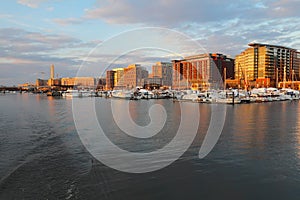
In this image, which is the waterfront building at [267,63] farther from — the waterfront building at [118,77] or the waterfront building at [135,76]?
the waterfront building at [118,77]

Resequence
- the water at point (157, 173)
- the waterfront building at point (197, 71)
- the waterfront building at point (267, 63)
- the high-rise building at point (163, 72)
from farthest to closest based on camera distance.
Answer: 1. the waterfront building at point (267, 63)
2. the high-rise building at point (163, 72)
3. the waterfront building at point (197, 71)
4. the water at point (157, 173)

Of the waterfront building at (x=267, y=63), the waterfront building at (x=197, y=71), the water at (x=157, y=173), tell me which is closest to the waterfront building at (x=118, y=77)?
the waterfront building at (x=197, y=71)

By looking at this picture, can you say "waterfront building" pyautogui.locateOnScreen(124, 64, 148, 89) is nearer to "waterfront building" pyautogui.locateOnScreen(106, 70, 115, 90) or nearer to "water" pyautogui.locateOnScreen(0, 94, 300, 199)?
"waterfront building" pyautogui.locateOnScreen(106, 70, 115, 90)

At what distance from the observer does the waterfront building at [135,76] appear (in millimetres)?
91188

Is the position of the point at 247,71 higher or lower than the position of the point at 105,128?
higher

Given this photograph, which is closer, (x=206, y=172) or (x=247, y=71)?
(x=206, y=172)

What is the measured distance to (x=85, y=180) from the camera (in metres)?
7.32

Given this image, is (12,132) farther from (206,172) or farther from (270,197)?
(270,197)

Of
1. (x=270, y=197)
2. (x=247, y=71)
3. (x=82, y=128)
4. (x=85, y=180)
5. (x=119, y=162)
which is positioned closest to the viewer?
(x=270, y=197)

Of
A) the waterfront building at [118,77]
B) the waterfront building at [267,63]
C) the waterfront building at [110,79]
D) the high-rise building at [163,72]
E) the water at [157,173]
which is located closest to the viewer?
the water at [157,173]

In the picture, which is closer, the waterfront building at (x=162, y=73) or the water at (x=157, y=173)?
the water at (x=157, y=173)

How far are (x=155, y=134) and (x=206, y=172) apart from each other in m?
6.14

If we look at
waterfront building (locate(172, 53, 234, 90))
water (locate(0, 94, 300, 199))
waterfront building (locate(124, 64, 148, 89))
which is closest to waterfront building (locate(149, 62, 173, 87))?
waterfront building (locate(172, 53, 234, 90))

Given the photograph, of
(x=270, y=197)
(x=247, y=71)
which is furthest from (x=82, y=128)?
(x=247, y=71)
